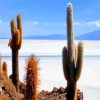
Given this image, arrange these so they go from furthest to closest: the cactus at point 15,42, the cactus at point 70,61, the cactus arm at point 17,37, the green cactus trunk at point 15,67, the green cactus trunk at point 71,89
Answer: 1. the green cactus trunk at point 15,67
2. the cactus at point 15,42
3. the cactus arm at point 17,37
4. the green cactus trunk at point 71,89
5. the cactus at point 70,61

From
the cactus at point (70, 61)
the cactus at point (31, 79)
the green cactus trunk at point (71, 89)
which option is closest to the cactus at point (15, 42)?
the cactus at point (70, 61)

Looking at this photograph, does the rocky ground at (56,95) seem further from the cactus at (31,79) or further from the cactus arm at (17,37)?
the cactus at (31,79)

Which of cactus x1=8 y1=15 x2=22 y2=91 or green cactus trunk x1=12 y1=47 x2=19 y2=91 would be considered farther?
green cactus trunk x1=12 y1=47 x2=19 y2=91

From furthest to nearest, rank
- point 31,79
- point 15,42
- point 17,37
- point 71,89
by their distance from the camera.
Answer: point 15,42, point 17,37, point 71,89, point 31,79

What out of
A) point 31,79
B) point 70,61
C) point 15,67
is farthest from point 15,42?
point 31,79

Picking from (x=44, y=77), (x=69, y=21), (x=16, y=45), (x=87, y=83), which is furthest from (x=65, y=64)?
(x=44, y=77)

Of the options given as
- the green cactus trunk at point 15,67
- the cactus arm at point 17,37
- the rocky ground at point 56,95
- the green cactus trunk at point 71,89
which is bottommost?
the rocky ground at point 56,95

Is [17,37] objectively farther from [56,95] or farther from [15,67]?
[56,95]

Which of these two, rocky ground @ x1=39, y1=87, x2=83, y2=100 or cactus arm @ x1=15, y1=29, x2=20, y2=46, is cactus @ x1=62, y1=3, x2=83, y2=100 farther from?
rocky ground @ x1=39, y1=87, x2=83, y2=100

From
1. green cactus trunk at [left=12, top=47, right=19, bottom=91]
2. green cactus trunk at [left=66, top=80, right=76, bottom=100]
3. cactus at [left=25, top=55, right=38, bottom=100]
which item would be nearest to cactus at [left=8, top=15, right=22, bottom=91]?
green cactus trunk at [left=12, top=47, right=19, bottom=91]

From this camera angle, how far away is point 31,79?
781 centimetres

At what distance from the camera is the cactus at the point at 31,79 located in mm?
7773

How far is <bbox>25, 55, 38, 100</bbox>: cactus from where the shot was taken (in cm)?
777

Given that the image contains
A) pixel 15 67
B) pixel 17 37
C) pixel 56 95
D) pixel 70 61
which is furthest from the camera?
pixel 56 95
